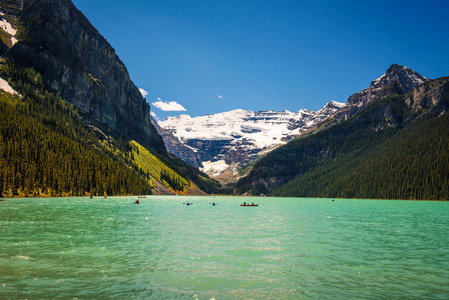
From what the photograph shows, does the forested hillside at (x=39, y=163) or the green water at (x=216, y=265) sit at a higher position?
the forested hillside at (x=39, y=163)

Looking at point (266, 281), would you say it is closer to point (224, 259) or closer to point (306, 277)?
point (306, 277)

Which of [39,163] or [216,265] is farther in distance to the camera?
[39,163]

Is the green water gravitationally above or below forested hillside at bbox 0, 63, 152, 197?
below

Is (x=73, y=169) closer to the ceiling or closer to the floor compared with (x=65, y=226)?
closer to the ceiling

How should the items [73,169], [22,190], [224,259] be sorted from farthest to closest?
[73,169] < [22,190] < [224,259]

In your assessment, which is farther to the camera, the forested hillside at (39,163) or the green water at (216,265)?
the forested hillside at (39,163)

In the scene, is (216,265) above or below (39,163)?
below

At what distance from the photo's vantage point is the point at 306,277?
25344 mm

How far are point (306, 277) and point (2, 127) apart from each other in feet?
556

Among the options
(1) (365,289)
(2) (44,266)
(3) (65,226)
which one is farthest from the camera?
(3) (65,226)

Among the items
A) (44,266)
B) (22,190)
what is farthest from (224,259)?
(22,190)

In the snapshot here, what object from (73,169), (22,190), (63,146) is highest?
(63,146)

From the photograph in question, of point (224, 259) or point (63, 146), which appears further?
point (63, 146)

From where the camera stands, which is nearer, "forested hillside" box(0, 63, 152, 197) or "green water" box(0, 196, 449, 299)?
"green water" box(0, 196, 449, 299)
